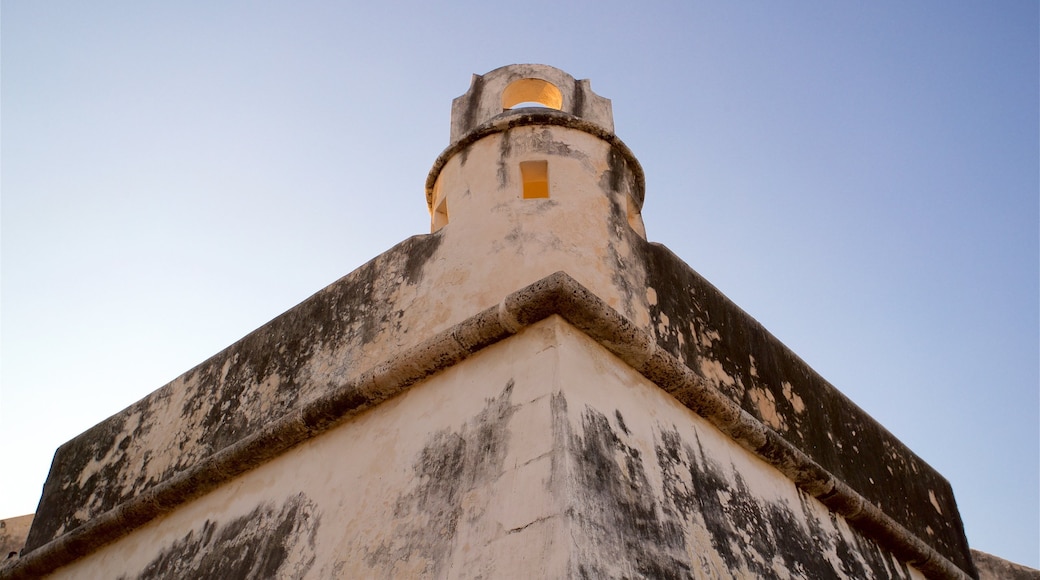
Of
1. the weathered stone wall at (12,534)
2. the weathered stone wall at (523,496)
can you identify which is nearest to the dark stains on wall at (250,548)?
the weathered stone wall at (523,496)

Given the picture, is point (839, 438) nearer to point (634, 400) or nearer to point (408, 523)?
point (634, 400)

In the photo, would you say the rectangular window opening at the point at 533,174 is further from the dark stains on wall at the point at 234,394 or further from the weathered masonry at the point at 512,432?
the dark stains on wall at the point at 234,394

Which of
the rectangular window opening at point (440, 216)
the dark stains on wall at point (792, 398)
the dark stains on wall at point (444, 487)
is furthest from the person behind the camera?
the rectangular window opening at point (440, 216)

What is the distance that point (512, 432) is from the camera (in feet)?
10.5

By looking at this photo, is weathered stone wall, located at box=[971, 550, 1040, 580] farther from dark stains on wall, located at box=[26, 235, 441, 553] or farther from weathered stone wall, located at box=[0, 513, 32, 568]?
weathered stone wall, located at box=[0, 513, 32, 568]

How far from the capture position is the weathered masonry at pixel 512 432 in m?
3.10

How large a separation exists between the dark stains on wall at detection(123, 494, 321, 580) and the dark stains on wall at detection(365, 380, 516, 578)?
46 cm

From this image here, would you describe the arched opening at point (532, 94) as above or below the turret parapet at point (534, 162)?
above

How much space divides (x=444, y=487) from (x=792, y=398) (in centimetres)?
213

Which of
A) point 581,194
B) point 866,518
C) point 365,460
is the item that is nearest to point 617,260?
point 581,194

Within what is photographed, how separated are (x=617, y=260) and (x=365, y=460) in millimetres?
1398

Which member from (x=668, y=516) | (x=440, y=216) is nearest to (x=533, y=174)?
(x=440, y=216)

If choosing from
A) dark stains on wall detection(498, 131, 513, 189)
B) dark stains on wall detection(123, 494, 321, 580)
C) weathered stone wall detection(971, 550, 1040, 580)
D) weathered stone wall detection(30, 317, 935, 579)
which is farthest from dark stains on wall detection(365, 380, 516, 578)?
weathered stone wall detection(971, 550, 1040, 580)

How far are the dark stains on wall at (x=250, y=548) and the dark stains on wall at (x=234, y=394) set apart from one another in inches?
19.1
